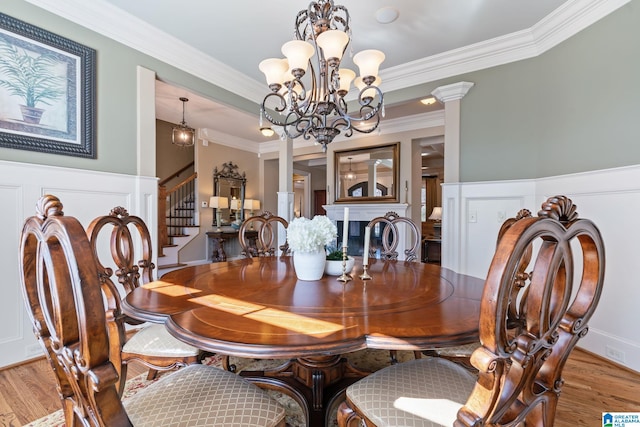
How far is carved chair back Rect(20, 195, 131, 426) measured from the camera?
0.56 metres

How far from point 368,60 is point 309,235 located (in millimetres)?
1168

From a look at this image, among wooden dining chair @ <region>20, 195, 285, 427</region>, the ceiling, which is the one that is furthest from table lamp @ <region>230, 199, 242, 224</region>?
wooden dining chair @ <region>20, 195, 285, 427</region>

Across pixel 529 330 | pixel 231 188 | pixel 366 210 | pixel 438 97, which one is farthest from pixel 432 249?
pixel 529 330

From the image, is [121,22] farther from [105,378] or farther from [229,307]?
[105,378]

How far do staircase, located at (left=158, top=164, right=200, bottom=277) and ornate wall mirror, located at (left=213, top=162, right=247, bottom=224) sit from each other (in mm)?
483

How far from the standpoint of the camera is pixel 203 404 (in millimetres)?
874

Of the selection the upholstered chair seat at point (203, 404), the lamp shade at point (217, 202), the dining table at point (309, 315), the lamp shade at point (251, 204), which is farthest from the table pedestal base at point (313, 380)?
the lamp shade at point (251, 204)

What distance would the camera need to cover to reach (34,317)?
707 mm

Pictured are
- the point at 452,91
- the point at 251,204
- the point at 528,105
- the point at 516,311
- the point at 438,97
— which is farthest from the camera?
the point at 251,204

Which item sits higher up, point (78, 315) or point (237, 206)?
point (237, 206)

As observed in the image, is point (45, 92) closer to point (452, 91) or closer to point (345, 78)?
point (345, 78)

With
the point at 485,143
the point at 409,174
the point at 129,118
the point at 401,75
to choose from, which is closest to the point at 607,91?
the point at 485,143

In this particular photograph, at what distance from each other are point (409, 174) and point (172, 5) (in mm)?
3865

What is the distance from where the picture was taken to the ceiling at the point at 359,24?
89.0 inches
